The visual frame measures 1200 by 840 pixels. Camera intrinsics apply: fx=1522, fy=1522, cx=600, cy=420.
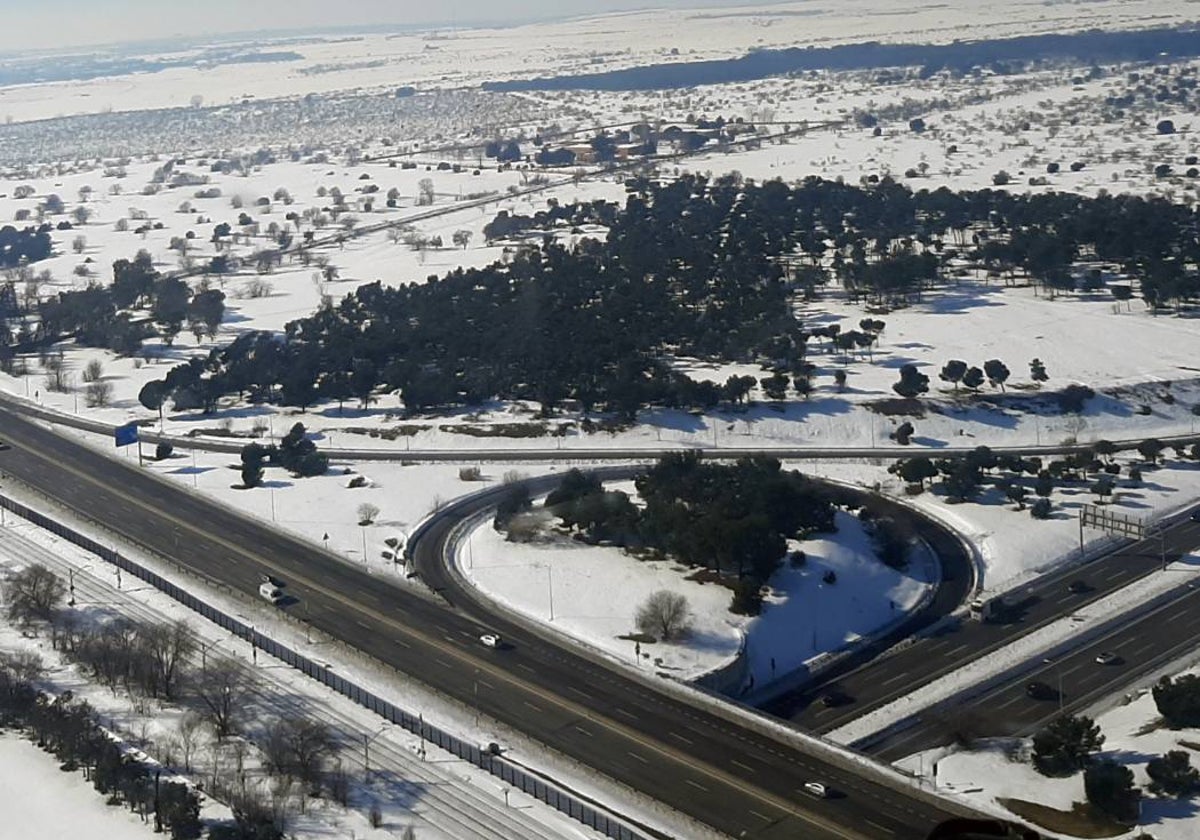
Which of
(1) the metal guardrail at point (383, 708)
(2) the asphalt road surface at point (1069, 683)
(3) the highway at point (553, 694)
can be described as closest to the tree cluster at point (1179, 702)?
(2) the asphalt road surface at point (1069, 683)

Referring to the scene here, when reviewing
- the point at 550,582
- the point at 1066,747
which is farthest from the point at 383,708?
the point at 1066,747

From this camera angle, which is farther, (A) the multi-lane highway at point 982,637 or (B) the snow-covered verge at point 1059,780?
(A) the multi-lane highway at point 982,637

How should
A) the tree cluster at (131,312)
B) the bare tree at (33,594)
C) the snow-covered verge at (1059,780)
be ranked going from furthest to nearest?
1. the tree cluster at (131,312)
2. the bare tree at (33,594)
3. the snow-covered verge at (1059,780)

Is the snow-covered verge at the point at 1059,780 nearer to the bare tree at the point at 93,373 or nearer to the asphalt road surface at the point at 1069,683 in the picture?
the asphalt road surface at the point at 1069,683

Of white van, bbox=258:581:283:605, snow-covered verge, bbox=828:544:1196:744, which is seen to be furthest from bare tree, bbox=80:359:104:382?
snow-covered verge, bbox=828:544:1196:744

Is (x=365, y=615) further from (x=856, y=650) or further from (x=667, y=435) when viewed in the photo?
(x=667, y=435)

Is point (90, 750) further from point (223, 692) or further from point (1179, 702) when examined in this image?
point (1179, 702)
